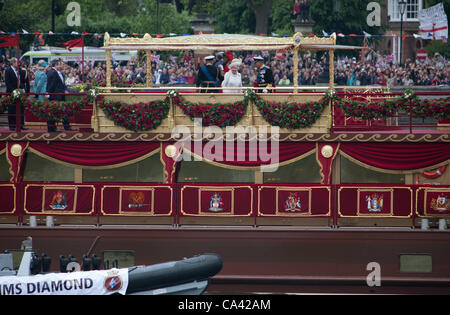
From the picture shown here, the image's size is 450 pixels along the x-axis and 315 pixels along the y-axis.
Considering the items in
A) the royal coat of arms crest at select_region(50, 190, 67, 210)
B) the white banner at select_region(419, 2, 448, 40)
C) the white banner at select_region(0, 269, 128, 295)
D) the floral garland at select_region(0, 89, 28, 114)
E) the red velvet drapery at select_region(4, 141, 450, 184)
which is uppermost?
the white banner at select_region(419, 2, 448, 40)

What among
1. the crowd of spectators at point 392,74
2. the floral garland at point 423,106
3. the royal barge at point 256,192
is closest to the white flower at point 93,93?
the royal barge at point 256,192

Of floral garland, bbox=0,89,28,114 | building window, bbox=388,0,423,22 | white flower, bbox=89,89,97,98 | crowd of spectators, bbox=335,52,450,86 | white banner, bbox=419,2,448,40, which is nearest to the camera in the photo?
white flower, bbox=89,89,97,98

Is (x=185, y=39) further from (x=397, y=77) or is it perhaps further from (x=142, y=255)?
(x=397, y=77)

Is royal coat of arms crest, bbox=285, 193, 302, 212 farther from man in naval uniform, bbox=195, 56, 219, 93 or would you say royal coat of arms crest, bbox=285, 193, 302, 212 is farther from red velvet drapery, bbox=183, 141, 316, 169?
man in naval uniform, bbox=195, 56, 219, 93

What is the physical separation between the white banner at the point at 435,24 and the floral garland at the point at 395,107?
69.1 feet

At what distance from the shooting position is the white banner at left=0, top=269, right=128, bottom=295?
16484 millimetres

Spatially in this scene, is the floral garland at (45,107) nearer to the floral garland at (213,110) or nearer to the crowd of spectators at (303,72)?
the floral garland at (213,110)

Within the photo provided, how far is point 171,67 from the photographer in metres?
32.8

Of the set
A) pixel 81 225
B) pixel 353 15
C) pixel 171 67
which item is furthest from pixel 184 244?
pixel 353 15

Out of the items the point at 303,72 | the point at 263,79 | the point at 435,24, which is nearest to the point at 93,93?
the point at 263,79

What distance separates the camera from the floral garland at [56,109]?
18.9m

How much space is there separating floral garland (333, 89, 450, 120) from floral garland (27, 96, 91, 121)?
18.5ft

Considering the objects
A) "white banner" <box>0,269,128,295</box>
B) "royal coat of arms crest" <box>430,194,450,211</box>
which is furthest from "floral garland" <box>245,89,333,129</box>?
"white banner" <box>0,269,128,295</box>
